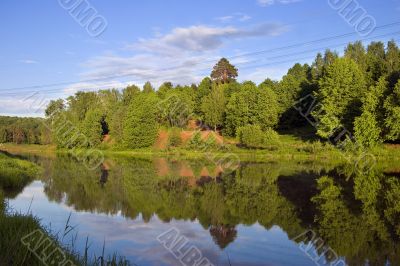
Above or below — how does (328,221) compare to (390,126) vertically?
below

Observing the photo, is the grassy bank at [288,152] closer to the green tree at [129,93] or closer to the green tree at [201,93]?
the green tree at [201,93]

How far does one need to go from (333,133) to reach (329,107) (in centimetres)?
371

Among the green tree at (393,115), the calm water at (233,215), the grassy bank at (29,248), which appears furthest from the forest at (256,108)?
the grassy bank at (29,248)

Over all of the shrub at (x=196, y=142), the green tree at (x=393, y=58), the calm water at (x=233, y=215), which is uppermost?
the green tree at (x=393, y=58)

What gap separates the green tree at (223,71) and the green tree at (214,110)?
24.2m

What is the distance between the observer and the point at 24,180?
31.4m

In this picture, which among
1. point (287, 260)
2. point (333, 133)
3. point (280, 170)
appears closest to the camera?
point (287, 260)

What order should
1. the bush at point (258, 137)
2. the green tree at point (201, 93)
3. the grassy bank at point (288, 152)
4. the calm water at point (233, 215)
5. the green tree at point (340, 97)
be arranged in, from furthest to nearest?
the green tree at point (201, 93) → the green tree at point (340, 97) → the bush at point (258, 137) → the grassy bank at point (288, 152) → the calm water at point (233, 215)

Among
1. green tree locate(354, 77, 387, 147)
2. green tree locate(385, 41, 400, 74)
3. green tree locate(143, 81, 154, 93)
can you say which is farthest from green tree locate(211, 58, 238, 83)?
green tree locate(354, 77, 387, 147)

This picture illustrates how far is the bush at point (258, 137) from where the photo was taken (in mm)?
58344

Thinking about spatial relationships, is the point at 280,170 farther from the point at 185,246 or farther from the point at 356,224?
the point at 185,246

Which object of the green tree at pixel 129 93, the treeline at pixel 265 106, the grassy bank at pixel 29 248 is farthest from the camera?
the green tree at pixel 129 93

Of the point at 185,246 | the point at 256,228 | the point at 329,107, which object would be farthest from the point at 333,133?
the point at 185,246

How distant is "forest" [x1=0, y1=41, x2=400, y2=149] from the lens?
5543cm
